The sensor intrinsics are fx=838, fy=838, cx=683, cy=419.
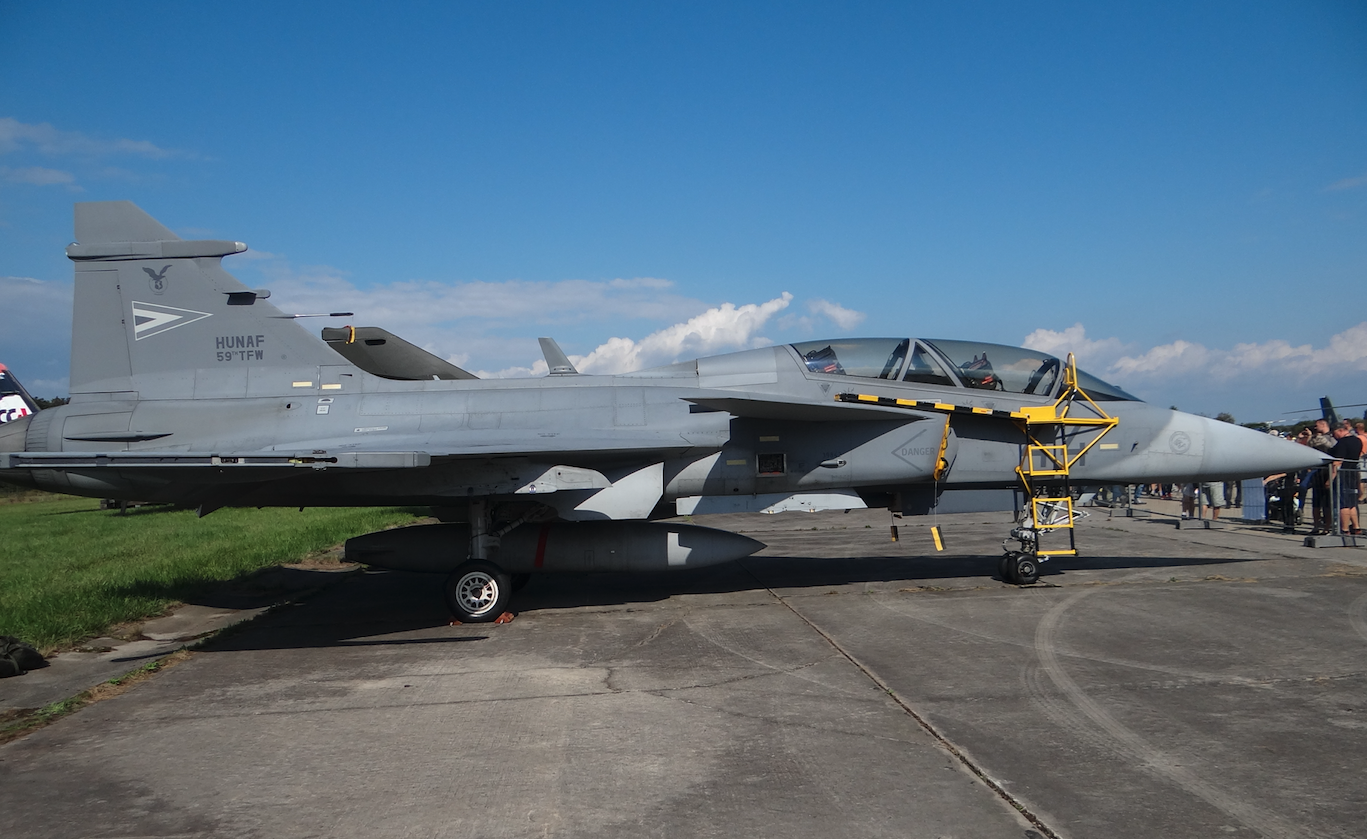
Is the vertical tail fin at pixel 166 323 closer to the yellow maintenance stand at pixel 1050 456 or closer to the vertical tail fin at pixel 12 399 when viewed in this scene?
the yellow maintenance stand at pixel 1050 456

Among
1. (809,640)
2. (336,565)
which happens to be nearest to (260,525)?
(336,565)

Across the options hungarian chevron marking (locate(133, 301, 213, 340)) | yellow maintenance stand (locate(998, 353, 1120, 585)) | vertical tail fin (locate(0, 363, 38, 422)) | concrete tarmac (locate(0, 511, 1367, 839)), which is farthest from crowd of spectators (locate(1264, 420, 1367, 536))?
vertical tail fin (locate(0, 363, 38, 422))

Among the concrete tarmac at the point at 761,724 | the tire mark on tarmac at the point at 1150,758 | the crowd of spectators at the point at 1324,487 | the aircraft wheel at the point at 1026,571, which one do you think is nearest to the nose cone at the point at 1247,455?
the concrete tarmac at the point at 761,724

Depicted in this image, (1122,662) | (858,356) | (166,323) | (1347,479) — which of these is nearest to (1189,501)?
(1347,479)

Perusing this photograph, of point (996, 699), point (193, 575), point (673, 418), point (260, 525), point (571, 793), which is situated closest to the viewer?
point (571, 793)

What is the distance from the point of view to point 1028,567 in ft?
30.1

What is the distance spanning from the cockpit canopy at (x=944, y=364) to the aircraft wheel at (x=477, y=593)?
13.4ft

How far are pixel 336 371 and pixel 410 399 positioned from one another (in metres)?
1.01

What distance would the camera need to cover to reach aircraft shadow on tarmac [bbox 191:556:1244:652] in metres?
8.07

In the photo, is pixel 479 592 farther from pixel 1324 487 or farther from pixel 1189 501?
pixel 1189 501

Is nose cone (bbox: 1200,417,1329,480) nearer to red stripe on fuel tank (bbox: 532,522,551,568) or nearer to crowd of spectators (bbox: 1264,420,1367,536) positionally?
crowd of spectators (bbox: 1264,420,1367,536)

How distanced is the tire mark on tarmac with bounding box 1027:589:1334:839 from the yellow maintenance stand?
2952 millimetres

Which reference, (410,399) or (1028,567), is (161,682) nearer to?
(410,399)

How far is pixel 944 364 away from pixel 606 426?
12.6 ft
